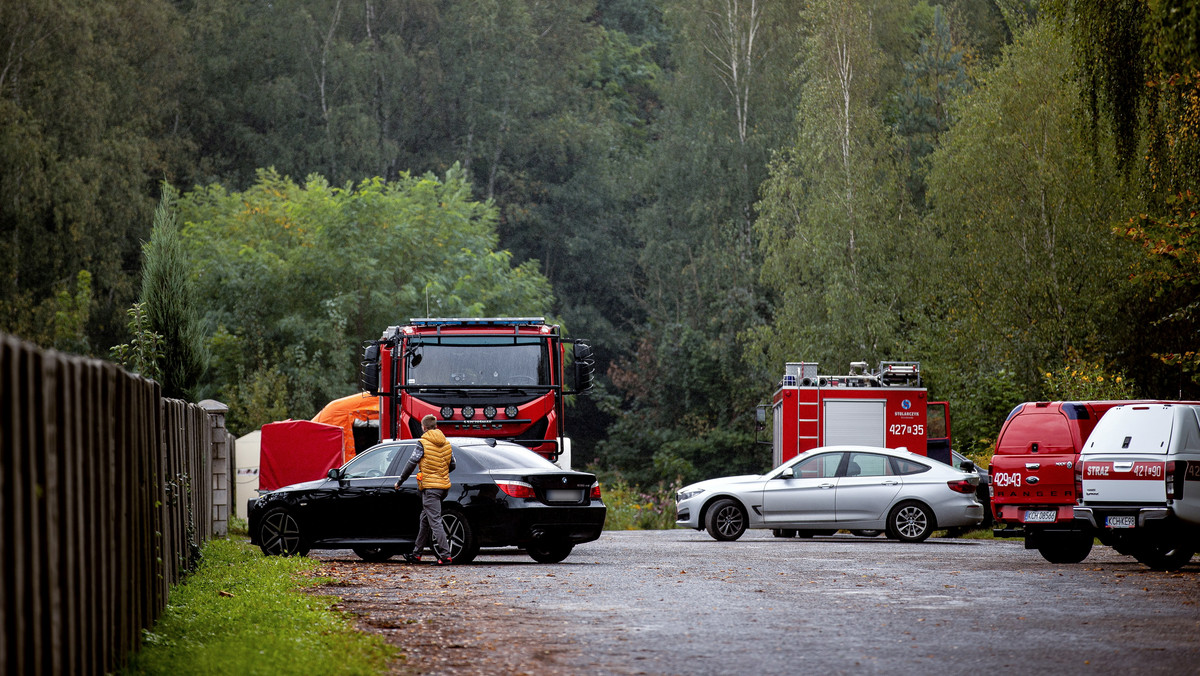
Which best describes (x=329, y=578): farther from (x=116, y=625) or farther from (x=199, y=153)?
(x=199, y=153)

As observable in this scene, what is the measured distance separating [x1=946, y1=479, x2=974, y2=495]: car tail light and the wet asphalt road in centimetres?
362

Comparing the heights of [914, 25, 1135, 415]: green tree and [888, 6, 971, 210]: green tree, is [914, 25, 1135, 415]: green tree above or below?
below

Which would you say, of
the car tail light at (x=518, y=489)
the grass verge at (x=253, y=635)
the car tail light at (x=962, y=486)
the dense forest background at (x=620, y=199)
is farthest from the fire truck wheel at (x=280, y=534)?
the dense forest background at (x=620, y=199)

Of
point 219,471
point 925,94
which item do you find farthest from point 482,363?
point 925,94

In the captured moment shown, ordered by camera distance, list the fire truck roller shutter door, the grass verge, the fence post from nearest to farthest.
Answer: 1. the grass verge
2. the fence post
3. the fire truck roller shutter door

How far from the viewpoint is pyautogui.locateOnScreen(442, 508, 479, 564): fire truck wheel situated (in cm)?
1705

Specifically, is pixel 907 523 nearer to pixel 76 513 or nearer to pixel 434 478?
Result: pixel 434 478

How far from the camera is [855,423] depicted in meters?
26.1

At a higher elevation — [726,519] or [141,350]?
[141,350]

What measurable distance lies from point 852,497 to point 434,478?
862 cm

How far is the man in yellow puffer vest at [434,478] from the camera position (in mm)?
16578

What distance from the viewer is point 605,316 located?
207 ft

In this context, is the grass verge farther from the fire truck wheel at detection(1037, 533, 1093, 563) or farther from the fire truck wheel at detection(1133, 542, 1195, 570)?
the fire truck wheel at detection(1133, 542, 1195, 570)

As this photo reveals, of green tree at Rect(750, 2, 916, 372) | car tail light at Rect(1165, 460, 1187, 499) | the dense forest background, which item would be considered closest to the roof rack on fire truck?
the dense forest background
